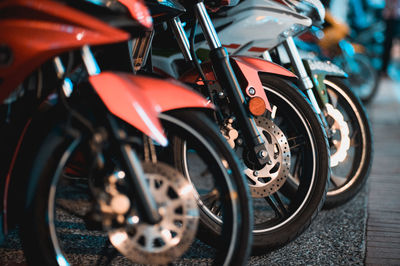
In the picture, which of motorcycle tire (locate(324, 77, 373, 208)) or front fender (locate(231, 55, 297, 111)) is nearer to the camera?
front fender (locate(231, 55, 297, 111))

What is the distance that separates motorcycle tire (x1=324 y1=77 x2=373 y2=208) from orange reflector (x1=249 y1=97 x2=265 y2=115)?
0.99 meters

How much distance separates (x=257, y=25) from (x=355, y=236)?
51.9 inches

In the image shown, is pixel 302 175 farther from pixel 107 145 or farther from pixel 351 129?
pixel 107 145

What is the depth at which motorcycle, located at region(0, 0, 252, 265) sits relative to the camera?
159 cm

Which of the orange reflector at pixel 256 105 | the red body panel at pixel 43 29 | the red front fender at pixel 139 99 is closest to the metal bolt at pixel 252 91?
the orange reflector at pixel 256 105

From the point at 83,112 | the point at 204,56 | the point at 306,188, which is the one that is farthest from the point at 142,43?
the point at 306,188

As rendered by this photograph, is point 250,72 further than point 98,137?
Yes

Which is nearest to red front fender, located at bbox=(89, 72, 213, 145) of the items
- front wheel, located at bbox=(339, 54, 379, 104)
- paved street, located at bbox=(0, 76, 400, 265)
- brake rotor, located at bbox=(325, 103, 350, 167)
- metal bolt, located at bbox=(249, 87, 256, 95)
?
metal bolt, located at bbox=(249, 87, 256, 95)

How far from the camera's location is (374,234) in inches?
108

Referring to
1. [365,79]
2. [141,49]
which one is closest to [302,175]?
[141,49]

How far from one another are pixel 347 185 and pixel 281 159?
35.0 inches

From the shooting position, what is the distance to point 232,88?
2256 mm

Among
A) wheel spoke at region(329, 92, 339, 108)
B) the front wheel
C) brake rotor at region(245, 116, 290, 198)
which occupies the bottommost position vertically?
the front wheel

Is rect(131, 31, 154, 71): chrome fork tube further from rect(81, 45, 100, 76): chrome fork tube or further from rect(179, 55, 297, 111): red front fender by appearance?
rect(81, 45, 100, 76): chrome fork tube
